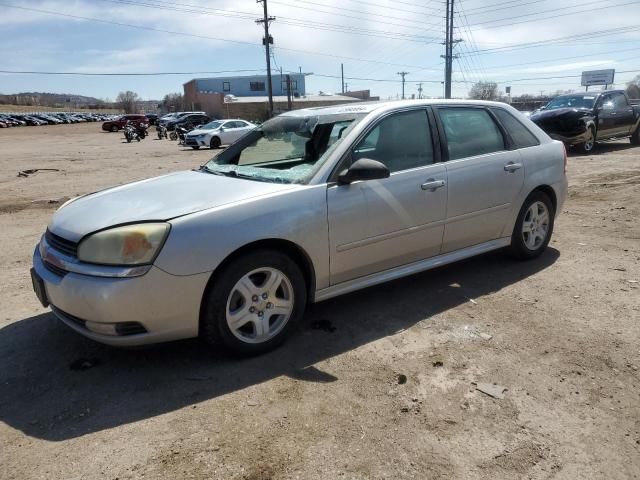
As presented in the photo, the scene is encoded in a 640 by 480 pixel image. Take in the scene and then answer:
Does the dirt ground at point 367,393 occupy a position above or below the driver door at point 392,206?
below

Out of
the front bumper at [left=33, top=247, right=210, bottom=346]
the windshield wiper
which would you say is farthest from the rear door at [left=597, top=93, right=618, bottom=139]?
the front bumper at [left=33, top=247, right=210, bottom=346]

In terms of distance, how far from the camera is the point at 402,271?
156 inches

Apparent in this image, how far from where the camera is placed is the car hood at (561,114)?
14188 millimetres

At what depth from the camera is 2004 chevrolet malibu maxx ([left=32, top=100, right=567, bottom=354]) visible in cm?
288

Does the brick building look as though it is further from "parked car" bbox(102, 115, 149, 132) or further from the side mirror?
the side mirror

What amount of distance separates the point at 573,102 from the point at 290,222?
1502 centimetres

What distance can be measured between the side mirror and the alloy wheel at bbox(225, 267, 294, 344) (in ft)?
2.63

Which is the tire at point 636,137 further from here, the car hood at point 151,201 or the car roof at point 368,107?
the car hood at point 151,201

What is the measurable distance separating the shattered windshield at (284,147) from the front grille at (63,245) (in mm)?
1300

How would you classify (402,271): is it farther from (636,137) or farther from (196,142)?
(196,142)

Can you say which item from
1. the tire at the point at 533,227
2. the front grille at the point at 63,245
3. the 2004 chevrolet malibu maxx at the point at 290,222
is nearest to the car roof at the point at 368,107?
the 2004 chevrolet malibu maxx at the point at 290,222

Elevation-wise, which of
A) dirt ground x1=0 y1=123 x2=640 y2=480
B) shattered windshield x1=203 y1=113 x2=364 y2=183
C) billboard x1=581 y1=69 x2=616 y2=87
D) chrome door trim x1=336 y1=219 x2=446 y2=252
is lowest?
dirt ground x1=0 y1=123 x2=640 y2=480

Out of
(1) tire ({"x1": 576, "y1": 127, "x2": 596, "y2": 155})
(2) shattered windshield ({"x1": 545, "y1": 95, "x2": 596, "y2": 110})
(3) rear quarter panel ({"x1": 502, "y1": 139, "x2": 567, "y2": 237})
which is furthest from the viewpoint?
(2) shattered windshield ({"x1": 545, "y1": 95, "x2": 596, "y2": 110})

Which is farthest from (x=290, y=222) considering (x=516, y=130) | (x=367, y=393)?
(x=516, y=130)
